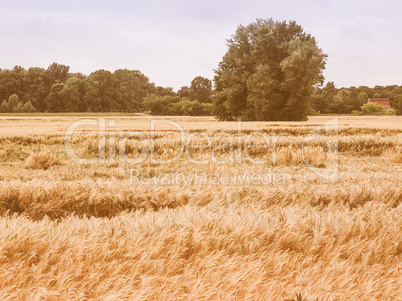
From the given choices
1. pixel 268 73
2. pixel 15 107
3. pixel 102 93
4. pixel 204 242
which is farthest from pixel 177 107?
pixel 204 242

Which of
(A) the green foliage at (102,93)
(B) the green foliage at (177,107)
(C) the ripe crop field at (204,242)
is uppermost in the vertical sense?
(A) the green foliage at (102,93)

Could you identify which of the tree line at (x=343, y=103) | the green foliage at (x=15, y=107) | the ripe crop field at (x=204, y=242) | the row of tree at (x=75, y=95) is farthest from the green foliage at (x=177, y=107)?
the ripe crop field at (x=204, y=242)

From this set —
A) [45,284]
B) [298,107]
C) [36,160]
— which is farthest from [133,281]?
[298,107]

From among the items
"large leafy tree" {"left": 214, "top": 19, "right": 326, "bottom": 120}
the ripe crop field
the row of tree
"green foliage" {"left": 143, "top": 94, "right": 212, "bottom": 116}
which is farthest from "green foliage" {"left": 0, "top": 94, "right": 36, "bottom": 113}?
the ripe crop field

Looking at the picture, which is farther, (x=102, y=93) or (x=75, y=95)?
(x=102, y=93)

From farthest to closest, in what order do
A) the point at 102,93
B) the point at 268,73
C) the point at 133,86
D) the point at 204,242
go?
the point at 133,86 < the point at 102,93 < the point at 268,73 < the point at 204,242

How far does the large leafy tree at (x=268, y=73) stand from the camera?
107 ft

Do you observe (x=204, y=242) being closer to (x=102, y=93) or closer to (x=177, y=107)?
(x=177, y=107)

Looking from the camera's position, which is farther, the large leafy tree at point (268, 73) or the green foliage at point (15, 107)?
the green foliage at point (15, 107)

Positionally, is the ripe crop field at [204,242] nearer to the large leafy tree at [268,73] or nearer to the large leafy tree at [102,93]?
the large leafy tree at [268,73]

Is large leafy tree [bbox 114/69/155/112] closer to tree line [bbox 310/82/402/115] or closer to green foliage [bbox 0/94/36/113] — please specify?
green foliage [bbox 0/94/36/113]

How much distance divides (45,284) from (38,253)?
386mm

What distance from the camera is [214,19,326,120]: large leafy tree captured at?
1283 inches

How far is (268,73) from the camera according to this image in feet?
113
